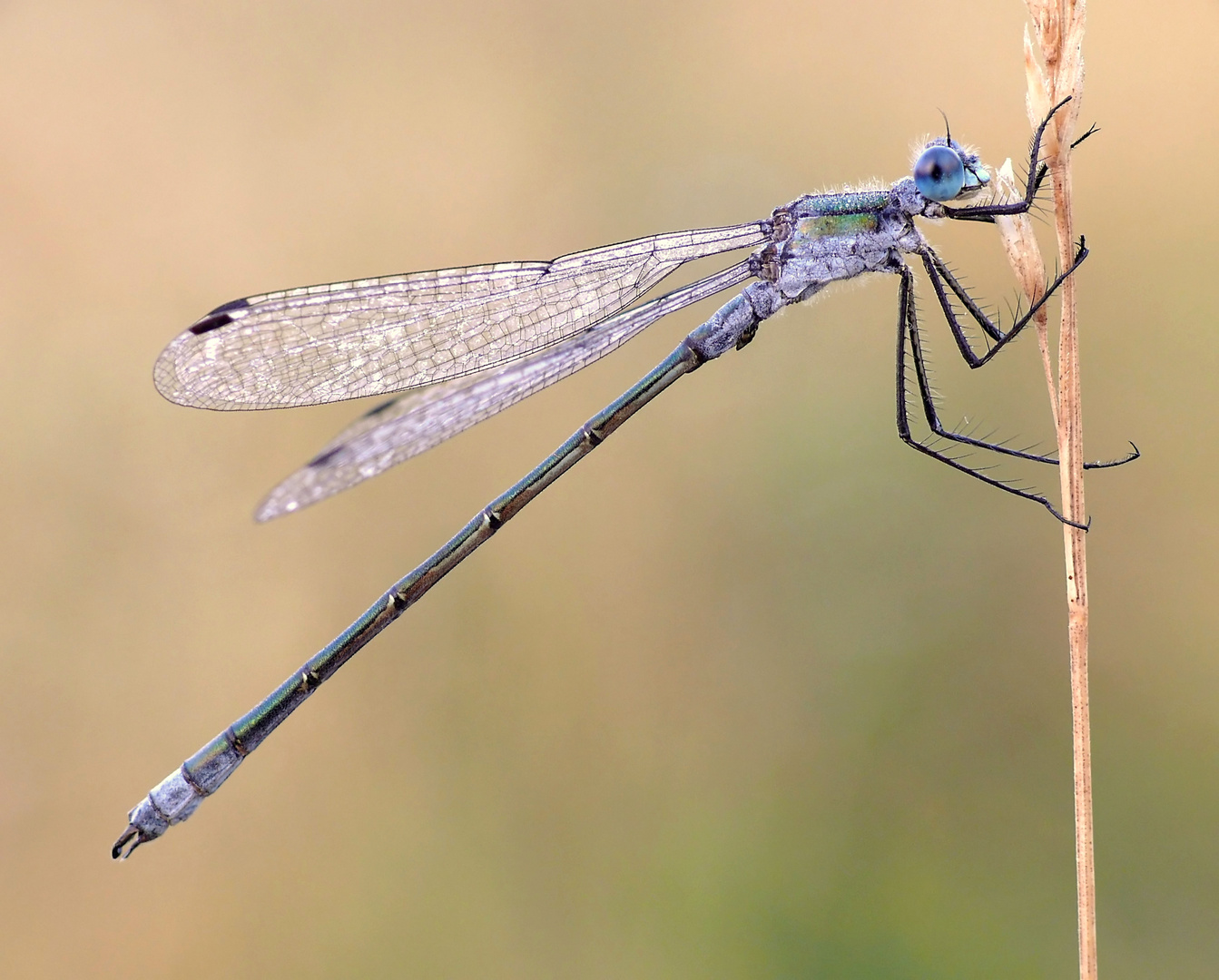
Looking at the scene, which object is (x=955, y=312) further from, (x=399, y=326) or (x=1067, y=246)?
(x=399, y=326)

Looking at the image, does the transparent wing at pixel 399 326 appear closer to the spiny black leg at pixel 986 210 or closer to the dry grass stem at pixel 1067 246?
the spiny black leg at pixel 986 210

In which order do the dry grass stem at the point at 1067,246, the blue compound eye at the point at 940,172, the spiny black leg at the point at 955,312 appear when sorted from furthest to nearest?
the spiny black leg at the point at 955,312 → the blue compound eye at the point at 940,172 → the dry grass stem at the point at 1067,246

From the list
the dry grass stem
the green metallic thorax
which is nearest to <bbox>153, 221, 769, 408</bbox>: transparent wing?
the green metallic thorax

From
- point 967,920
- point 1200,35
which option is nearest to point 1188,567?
point 967,920

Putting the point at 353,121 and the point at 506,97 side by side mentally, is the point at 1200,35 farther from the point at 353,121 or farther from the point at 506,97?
the point at 353,121

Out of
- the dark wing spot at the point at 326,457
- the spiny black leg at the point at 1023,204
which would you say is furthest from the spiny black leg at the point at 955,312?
the dark wing spot at the point at 326,457

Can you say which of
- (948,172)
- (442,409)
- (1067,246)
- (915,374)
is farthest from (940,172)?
(442,409)
